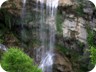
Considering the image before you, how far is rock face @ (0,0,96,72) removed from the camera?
7.71 metres

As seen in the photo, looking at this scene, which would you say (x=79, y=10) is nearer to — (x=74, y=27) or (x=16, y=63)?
(x=74, y=27)

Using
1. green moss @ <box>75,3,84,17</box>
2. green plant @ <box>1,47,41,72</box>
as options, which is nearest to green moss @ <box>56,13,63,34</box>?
green moss @ <box>75,3,84,17</box>

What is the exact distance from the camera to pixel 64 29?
317 inches

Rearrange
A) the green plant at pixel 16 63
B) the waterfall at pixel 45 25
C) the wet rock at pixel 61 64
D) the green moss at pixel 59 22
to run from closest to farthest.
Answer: the green plant at pixel 16 63
the wet rock at pixel 61 64
the waterfall at pixel 45 25
the green moss at pixel 59 22

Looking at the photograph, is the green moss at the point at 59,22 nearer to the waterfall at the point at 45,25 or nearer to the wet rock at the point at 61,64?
the waterfall at the point at 45,25

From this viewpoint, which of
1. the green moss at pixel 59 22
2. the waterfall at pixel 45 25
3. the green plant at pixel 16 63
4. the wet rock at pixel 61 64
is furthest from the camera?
the green moss at pixel 59 22

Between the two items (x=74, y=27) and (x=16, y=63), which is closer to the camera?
(x=16, y=63)

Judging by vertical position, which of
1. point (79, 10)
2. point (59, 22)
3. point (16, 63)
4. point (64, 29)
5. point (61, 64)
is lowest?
point (61, 64)

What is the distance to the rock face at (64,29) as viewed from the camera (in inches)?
304

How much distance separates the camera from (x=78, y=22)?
8.02 metres

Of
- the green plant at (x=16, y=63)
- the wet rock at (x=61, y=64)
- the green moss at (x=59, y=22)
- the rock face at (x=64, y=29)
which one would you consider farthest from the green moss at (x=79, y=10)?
the green plant at (x=16, y=63)

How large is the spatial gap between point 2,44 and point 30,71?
91.2 inches

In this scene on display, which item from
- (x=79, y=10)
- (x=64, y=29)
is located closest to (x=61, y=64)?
(x=64, y=29)

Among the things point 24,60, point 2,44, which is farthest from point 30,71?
point 2,44
